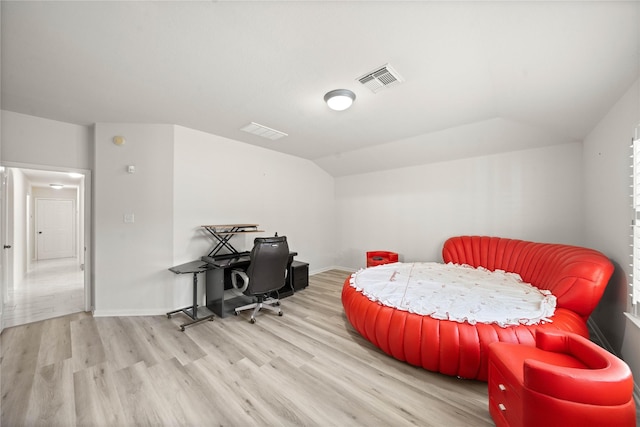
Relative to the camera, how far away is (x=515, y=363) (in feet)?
4.64

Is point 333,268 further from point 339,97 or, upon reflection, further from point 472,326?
point 339,97

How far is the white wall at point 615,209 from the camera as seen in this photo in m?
1.92

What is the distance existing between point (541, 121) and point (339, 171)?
11.8 ft

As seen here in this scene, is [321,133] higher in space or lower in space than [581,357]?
higher

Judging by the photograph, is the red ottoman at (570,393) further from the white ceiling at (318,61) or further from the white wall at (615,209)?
the white ceiling at (318,61)

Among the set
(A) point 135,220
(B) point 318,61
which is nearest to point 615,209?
(B) point 318,61

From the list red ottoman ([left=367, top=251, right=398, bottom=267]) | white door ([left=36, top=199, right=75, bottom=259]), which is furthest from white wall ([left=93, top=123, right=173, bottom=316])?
white door ([left=36, top=199, right=75, bottom=259])

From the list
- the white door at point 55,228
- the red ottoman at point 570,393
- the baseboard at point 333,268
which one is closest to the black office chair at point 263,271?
the baseboard at point 333,268

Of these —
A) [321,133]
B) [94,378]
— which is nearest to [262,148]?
[321,133]

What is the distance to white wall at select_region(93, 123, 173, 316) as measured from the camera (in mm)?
3191

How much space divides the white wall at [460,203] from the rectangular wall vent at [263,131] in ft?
8.13

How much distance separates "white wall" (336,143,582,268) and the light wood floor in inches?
109

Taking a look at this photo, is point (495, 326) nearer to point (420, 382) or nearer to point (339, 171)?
point (420, 382)

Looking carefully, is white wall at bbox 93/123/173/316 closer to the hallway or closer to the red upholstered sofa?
the hallway
